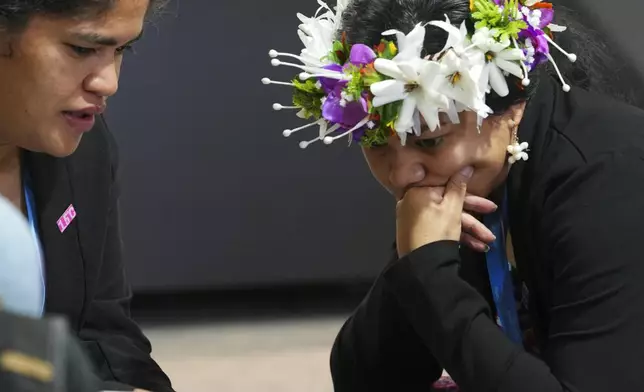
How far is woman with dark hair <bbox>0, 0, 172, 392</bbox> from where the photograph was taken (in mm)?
884

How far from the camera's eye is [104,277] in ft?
3.97

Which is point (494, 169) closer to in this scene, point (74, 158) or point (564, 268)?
point (564, 268)

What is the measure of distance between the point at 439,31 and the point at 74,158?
1.66 ft

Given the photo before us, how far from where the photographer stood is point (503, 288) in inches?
41.9

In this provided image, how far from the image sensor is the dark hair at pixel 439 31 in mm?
923

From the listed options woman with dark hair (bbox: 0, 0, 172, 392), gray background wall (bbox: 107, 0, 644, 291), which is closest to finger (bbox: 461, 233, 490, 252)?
woman with dark hair (bbox: 0, 0, 172, 392)

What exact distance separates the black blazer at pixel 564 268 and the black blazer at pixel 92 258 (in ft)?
1.29

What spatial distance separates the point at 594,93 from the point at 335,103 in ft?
1.03

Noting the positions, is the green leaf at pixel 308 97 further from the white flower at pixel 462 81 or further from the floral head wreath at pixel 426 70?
the white flower at pixel 462 81

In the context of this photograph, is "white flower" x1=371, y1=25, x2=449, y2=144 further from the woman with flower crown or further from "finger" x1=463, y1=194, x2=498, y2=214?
"finger" x1=463, y1=194, x2=498, y2=214

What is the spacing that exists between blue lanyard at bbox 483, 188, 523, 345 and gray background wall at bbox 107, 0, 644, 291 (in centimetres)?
84

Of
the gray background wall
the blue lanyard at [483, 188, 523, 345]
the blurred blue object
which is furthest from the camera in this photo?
the gray background wall

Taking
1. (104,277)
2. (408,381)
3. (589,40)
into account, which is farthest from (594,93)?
(104,277)

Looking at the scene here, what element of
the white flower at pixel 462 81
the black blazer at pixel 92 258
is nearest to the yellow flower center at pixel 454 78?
the white flower at pixel 462 81
